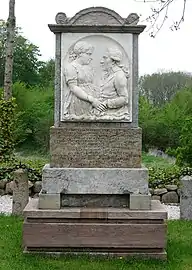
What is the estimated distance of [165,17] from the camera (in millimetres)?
7062

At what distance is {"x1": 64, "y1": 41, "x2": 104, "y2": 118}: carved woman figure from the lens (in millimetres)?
6652

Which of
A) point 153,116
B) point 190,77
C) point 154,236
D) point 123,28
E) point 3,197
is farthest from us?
point 190,77

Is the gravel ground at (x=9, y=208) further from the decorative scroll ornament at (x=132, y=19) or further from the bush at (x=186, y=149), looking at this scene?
the decorative scroll ornament at (x=132, y=19)

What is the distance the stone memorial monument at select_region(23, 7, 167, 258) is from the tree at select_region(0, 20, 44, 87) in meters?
28.9

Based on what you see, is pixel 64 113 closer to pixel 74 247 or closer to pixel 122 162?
pixel 122 162

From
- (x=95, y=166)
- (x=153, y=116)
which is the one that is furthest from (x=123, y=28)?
(x=153, y=116)

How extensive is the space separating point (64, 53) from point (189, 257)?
2909mm

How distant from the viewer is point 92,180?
257 inches

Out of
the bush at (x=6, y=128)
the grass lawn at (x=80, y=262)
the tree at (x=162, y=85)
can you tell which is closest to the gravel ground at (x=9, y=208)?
the bush at (x=6, y=128)

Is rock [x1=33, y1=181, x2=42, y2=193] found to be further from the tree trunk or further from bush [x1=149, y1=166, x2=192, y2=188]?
the tree trunk

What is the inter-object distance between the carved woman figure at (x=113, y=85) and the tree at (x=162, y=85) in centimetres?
2692

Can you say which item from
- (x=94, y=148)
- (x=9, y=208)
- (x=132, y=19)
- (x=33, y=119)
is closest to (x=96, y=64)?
(x=132, y=19)

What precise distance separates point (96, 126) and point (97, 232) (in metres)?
1.30

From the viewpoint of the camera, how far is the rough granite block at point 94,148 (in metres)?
6.64
